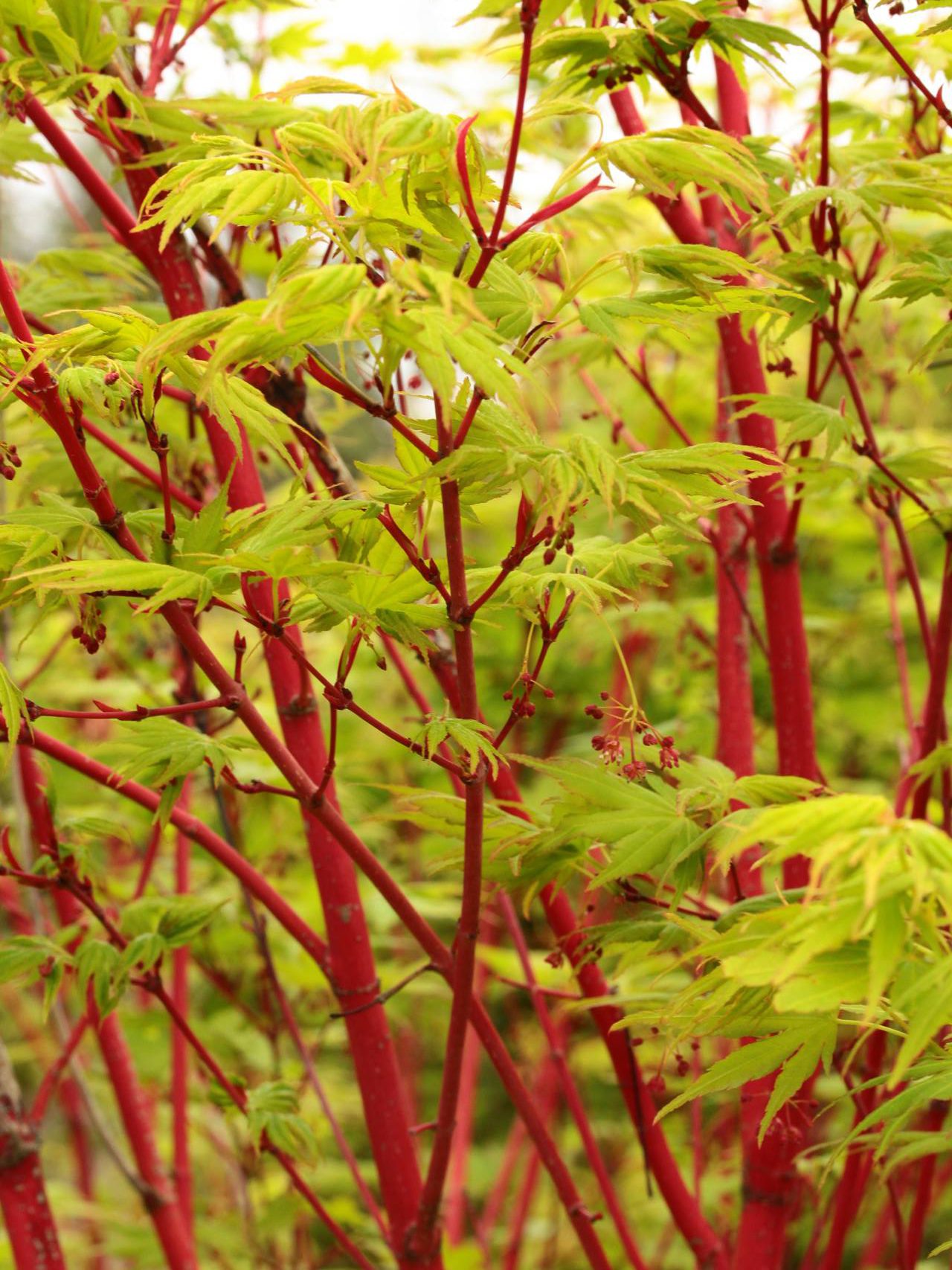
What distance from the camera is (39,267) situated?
1689mm

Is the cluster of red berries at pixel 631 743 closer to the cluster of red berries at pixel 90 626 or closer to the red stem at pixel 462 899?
the red stem at pixel 462 899

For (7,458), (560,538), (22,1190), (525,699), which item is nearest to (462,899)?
(525,699)

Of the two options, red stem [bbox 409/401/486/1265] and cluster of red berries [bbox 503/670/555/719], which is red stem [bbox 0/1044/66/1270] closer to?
red stem [bbox 409/401/486/1265]

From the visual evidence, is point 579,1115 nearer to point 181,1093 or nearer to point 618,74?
point 181,1093

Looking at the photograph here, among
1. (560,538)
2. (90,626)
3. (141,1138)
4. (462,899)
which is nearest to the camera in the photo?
(560,538)

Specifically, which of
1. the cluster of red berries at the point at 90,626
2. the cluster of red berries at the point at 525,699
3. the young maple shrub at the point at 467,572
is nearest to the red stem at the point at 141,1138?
the young maple shrub at the point at 467,572

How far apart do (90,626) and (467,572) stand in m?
0.31

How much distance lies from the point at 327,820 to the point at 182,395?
23.1 inches

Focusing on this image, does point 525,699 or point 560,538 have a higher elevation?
point 560,538

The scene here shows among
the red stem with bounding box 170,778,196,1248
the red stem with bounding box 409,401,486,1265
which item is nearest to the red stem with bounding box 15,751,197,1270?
the red stem with bounding box 170,778,196,1248

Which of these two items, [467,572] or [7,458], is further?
[467,572]

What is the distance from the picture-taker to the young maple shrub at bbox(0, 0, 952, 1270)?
799 mm

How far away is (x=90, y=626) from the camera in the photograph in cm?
91

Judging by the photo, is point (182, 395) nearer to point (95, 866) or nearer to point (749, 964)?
point (95, 866)
